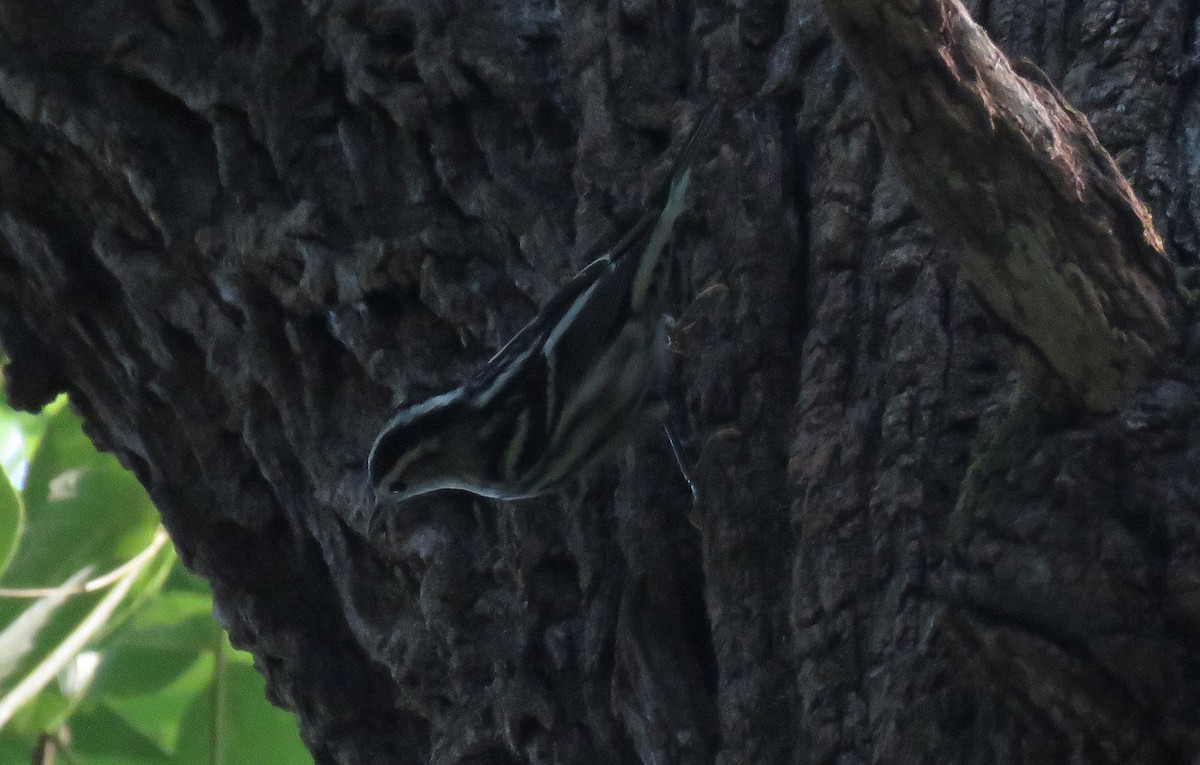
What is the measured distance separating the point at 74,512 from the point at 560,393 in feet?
5.02

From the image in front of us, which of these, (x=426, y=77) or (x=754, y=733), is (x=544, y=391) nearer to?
(x=426, y=77)

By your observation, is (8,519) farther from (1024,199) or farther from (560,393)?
(1024,199)

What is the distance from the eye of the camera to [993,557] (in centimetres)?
184

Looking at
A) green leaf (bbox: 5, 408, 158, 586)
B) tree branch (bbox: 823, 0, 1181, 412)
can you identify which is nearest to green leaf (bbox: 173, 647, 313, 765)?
green leaf (bbox: 5, 408, 158, 586)

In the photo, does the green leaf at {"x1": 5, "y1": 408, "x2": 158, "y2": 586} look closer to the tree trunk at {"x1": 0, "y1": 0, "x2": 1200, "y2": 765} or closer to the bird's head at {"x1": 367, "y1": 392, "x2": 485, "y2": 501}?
the tree trunk at {"x1": 0, "y1": 0, "x2": 1200, "y2": 765}

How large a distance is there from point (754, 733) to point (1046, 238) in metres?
0.84

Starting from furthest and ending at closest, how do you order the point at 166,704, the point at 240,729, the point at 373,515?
the point at 166,704 → the point at 240,729 → the point at 373,515

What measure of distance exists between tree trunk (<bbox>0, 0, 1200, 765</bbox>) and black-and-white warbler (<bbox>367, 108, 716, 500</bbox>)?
0.06 metres

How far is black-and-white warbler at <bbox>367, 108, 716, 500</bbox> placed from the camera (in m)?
2.69

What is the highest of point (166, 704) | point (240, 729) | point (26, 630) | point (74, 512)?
point (74, 512)

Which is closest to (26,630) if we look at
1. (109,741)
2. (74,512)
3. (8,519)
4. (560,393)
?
(8,519)

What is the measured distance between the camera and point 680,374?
2854 millimetres

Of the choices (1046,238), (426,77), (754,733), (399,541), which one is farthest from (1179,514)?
(426,77)

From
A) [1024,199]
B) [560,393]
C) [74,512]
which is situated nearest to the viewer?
[1024,199]
